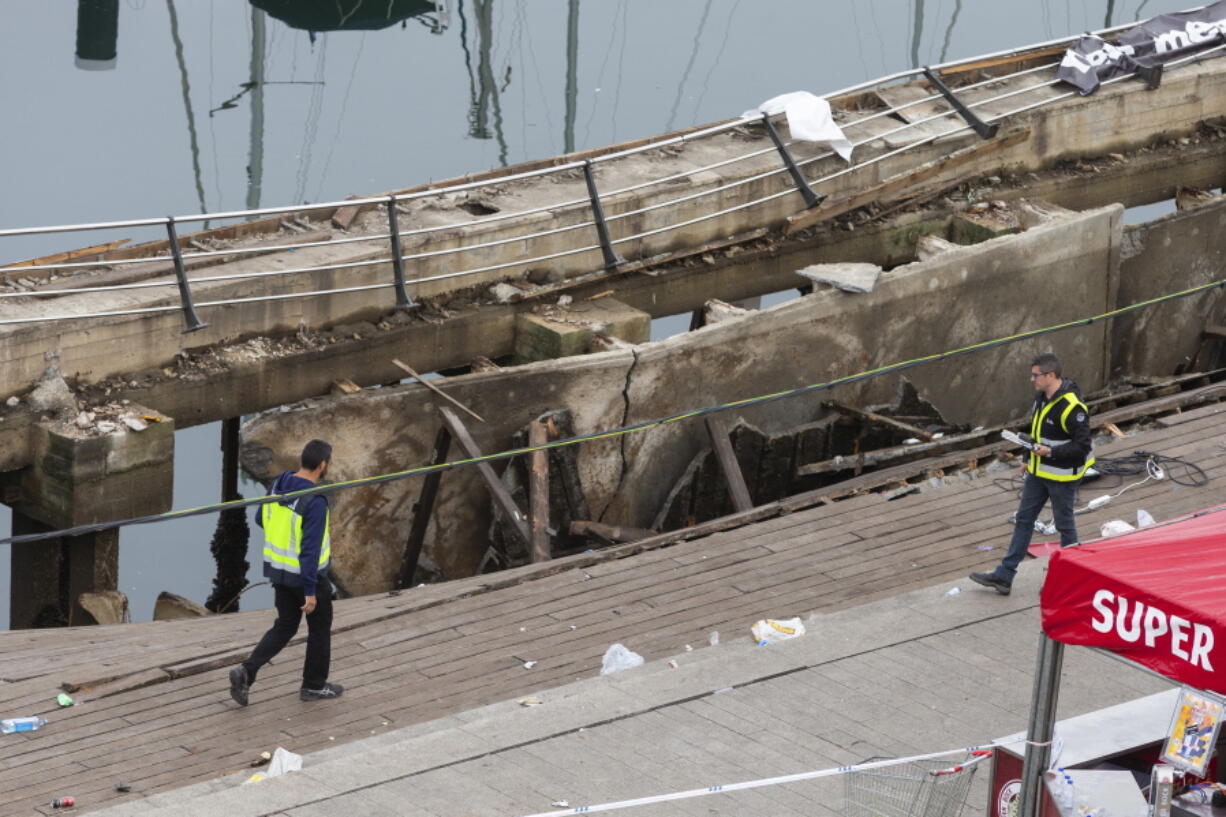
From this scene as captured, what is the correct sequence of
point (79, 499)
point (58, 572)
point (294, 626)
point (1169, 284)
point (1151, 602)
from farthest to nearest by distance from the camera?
point (1169, 284)
point (58, 572)
point (79, 499)
point (294, 626)
point (1151, 602)

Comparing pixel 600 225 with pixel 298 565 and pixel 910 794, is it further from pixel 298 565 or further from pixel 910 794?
pixel 910 794

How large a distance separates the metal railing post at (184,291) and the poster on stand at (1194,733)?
978cm

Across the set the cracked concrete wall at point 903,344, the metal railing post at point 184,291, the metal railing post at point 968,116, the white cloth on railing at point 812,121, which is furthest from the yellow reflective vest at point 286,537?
the metal railing post at point 968,116

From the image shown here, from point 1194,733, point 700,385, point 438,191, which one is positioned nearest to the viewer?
point 1194,733

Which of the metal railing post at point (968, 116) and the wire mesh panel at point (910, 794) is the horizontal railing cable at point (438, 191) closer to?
the metal railing post at point (968, 116)

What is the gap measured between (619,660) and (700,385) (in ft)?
19.0

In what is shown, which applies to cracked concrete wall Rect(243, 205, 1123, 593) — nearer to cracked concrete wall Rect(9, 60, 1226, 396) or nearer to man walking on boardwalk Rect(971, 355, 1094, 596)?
cracked concrete wall Rect(9, 60, 1226, 396)

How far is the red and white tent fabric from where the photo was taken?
21.5 feet

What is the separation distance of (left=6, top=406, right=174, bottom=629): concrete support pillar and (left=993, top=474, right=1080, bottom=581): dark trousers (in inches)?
268

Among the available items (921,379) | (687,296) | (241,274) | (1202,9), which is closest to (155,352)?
(241,274)

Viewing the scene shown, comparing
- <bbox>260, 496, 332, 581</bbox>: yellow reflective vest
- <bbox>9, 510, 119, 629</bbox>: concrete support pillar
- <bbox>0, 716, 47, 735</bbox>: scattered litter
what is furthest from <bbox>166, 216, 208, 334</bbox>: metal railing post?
<bbox>0, 716, 47, 735</bbox>: scattered litter

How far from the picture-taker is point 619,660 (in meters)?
10.9

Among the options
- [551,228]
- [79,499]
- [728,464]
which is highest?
[551,228]

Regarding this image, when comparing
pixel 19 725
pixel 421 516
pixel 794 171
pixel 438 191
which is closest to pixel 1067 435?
pixel 421 516
